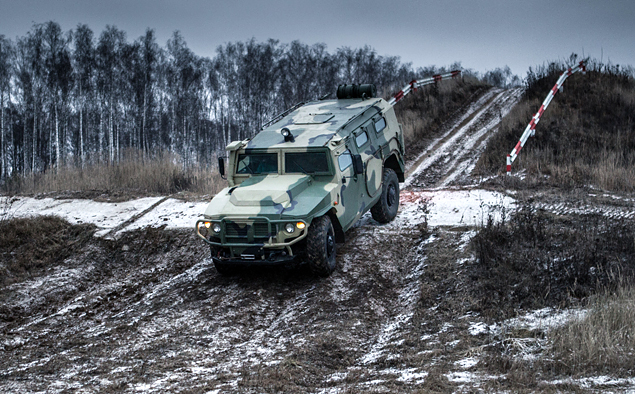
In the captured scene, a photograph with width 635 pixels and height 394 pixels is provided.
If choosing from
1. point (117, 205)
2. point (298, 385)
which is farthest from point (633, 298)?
point (117, 205)

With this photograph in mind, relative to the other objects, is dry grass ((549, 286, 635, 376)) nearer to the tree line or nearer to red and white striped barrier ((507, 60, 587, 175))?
red and white striped barrier ((507, 60, 587, 175))

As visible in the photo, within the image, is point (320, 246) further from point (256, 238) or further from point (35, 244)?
point (35, 244)

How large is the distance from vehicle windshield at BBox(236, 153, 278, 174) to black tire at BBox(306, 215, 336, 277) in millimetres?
1399

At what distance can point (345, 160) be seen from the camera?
885cm

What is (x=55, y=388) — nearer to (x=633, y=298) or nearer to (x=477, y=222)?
(x=633, y=298)

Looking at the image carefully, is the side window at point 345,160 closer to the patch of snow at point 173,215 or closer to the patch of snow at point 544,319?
the patch of snow at point 544,319

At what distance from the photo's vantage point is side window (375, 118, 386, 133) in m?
10.2

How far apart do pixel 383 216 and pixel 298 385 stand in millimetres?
5447

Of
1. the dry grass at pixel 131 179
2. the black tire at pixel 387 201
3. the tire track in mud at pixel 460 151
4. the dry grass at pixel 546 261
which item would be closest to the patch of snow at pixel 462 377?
the dry grass at pixel 546 261

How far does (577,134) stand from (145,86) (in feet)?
72.5

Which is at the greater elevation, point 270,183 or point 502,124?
point 502,124

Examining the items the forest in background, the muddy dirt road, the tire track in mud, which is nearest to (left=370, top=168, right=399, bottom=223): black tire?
the muddy dirt road

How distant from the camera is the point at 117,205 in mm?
12891

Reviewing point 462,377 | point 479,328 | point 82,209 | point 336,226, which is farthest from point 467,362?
point 82,209
